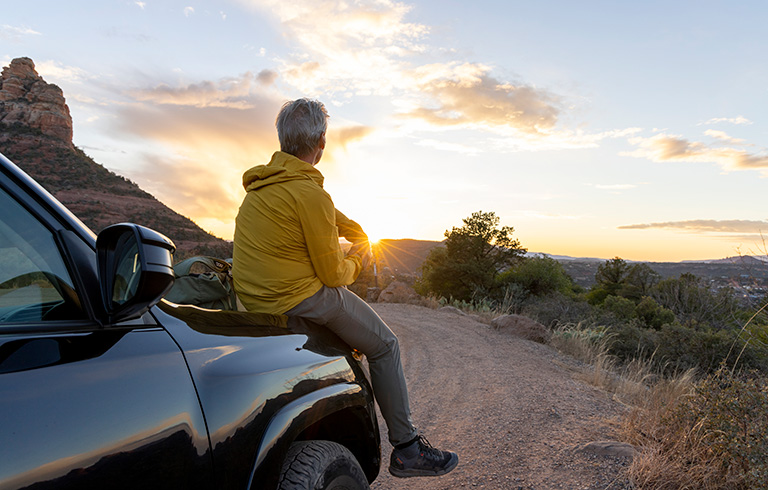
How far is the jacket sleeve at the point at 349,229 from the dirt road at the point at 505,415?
212cm

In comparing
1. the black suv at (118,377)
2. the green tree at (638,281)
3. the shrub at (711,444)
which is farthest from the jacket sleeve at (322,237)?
the green tree at (638,281)

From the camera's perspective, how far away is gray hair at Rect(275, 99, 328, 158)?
2.69m

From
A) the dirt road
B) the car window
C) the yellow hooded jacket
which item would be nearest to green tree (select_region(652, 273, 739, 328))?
the dirt road

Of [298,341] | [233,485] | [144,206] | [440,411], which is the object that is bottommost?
[440,411]

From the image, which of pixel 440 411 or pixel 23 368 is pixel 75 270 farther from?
pixel 440 411

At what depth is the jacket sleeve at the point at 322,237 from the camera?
243cm

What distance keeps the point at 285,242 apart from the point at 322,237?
0.19m

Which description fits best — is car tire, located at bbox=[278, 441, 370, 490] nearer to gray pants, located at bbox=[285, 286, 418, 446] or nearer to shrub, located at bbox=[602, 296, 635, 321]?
gray pants, located at bbox=[285, 286, 418, 446]

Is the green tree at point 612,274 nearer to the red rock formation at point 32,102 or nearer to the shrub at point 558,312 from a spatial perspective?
the shrub at point 558,312

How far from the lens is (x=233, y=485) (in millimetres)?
1405

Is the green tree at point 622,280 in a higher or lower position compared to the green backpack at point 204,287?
lower

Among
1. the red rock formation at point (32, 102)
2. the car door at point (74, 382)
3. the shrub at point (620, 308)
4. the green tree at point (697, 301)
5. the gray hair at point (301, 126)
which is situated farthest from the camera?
the red rock formation at point (32, 102)

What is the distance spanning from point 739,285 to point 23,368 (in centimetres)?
776

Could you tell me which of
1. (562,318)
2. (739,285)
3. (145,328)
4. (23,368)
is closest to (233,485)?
(145,328)
